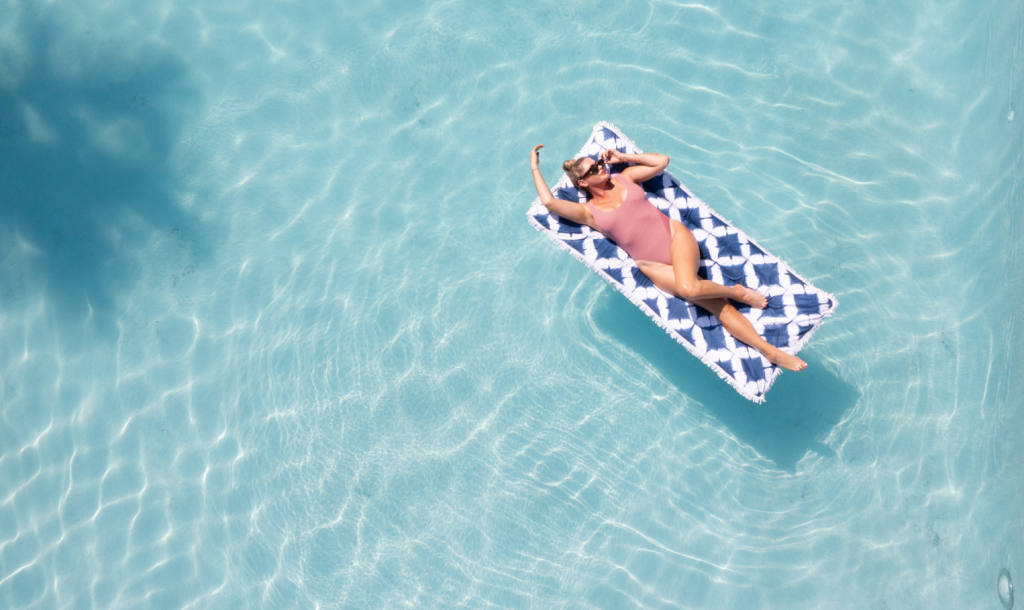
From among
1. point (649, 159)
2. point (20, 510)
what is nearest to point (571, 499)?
point (649, 159)

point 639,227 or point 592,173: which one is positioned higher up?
point 592,173

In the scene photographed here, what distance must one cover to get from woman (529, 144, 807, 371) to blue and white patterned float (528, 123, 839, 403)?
7 centimetres

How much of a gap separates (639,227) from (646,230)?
5 cm

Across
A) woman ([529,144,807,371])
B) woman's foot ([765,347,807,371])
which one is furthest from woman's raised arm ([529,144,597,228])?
woman's foot ([765,347,807,371])

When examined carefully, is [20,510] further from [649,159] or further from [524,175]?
[649,159]

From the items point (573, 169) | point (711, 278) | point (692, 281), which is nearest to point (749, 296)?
point (711, 278)

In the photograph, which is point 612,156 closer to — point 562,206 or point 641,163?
point 641,163

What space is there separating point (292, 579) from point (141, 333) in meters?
2.13

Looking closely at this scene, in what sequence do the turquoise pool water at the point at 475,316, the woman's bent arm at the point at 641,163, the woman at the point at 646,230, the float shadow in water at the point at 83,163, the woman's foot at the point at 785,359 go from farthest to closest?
the float shadow in water at the point at 83,163 < the turquoise pool water at the point at 475,316 < the woman's bent arm at the point at 641,163 < the woman at the point at 646,230 < the woman's foot at the point at 785,359

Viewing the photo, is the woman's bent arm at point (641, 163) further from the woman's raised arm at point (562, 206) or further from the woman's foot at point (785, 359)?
the woman's foot at point (785, 359)

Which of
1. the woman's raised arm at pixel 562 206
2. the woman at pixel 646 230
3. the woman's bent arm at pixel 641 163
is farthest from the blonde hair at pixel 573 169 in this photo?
the woman's bent arm at pixel 641 163

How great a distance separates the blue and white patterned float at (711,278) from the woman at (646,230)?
69mm

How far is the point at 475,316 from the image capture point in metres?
4.95

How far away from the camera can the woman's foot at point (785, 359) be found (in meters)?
4.01
